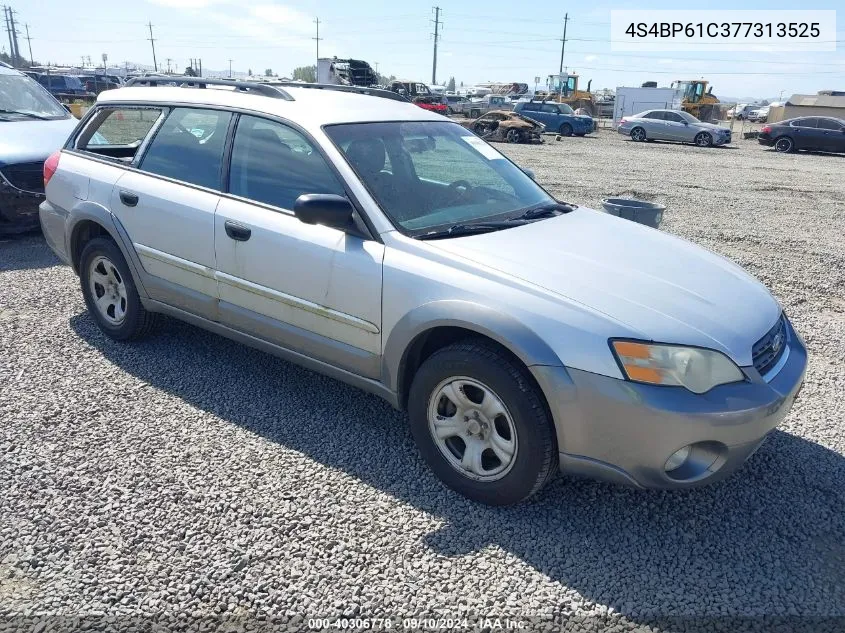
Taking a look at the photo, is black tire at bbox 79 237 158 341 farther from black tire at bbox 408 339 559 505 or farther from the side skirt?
black tire at bbox 408 339 559 505

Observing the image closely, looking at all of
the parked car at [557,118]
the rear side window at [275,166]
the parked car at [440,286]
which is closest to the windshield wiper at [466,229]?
the parked car at [440,286]

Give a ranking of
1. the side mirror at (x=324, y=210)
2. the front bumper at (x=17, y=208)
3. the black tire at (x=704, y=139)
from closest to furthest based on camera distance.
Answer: the side mirror at (x=324, y=210), the front bumper at (x=17, y=208), the black tire at (x=704, y=139)

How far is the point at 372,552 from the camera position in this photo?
2.73m

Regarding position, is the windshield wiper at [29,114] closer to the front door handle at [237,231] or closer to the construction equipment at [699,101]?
the front door handle at [237,231]

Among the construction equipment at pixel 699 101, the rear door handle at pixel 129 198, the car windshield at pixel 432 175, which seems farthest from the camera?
the construction equipment at pixel 699 101

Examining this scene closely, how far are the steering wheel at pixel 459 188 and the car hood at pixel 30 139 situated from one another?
543cm

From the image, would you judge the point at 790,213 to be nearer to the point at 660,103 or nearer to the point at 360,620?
the point at 360,620

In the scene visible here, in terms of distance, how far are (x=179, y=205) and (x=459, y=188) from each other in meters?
1.68

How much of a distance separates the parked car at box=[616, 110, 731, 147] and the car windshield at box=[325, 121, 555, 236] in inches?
1002

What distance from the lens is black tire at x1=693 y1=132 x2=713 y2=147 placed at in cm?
2636

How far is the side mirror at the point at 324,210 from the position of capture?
10.2ft

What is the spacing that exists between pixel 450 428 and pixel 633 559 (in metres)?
0.96

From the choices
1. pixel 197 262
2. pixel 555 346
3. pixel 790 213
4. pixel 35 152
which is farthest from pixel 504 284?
pixel 790 213

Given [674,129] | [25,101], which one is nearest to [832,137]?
[674,129]
